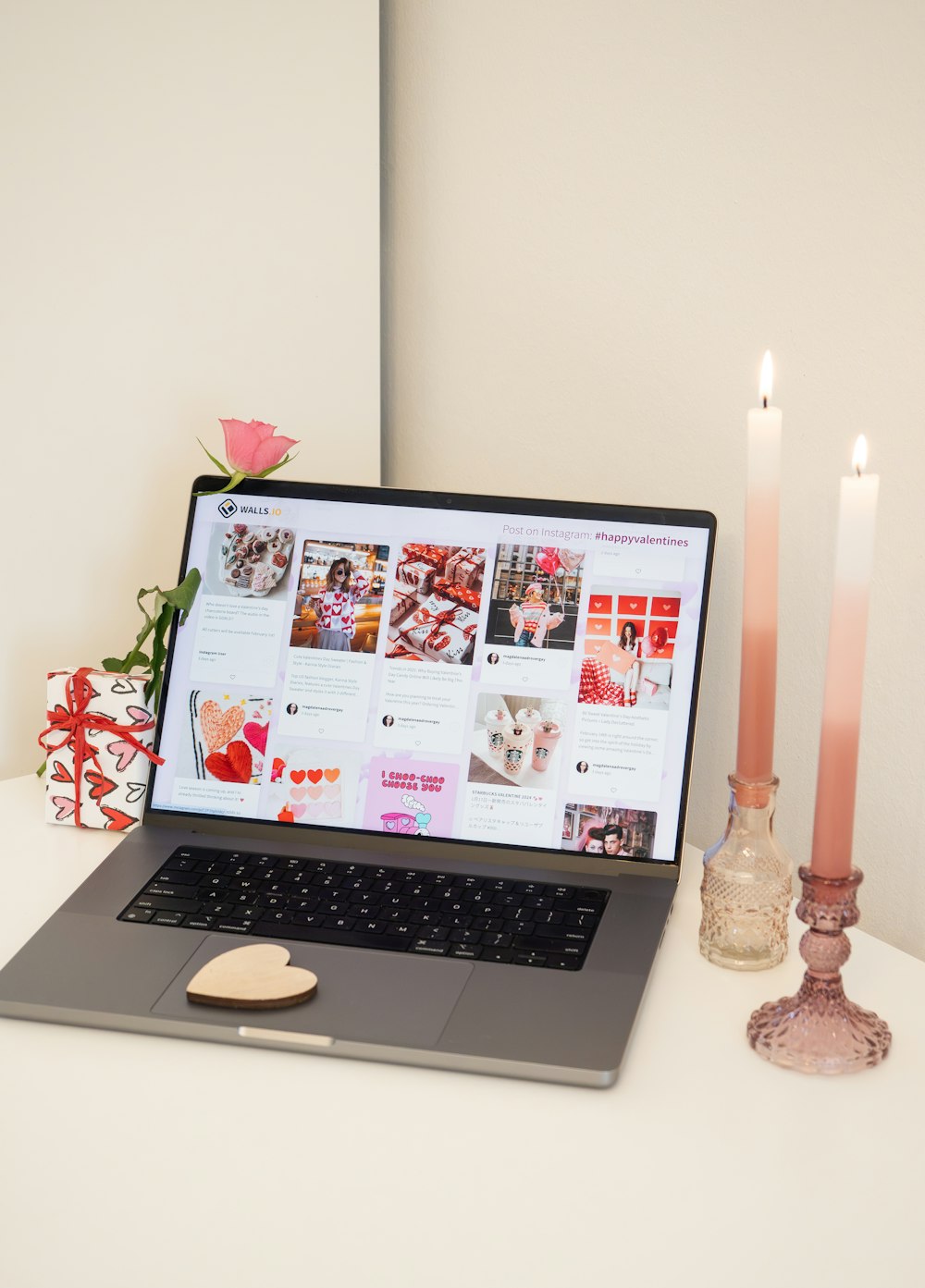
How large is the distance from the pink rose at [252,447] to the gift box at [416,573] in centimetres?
13

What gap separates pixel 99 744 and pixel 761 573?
473mm

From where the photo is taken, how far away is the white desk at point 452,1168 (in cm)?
45

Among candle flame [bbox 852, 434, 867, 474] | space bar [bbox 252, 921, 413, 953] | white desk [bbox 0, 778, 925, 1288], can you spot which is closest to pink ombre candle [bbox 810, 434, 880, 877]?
candle flame [bbox 852, 434, 867, 474]

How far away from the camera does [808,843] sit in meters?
0.77

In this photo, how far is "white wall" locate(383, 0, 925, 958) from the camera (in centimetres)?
67

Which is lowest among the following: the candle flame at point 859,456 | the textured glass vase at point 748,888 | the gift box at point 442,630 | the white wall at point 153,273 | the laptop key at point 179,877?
the laptop key at point 179,877

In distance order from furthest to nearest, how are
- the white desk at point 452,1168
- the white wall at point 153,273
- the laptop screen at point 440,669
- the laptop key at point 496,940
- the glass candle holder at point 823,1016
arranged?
1. the white wall at point 153,273
2. the laptop screen at point 440,669
3. the laptop key at point 496,940
4. the glass candle holder at point 823,1016
5. the white desk at point 452,1168

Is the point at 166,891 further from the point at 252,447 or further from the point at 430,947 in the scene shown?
the point at 252,447

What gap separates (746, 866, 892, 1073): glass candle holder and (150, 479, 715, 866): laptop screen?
0.18 metres

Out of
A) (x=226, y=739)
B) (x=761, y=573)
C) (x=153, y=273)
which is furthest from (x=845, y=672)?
(x=153, y=273)

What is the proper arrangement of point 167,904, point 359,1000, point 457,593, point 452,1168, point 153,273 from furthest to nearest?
point 153,273 → point 457,593 → point 167,904 → point 359,1000 → point 452,1168

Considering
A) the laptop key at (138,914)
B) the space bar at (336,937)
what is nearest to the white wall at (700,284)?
the space bar at (336,937)

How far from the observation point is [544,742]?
2.53 feet

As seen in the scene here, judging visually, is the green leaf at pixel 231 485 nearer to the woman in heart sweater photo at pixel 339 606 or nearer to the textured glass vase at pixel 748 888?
the woman in heart sweater photo at pixel 339 606
